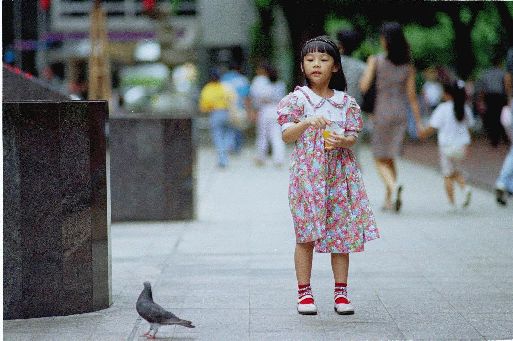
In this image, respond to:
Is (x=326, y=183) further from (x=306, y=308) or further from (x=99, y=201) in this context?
(x=99, y=201)

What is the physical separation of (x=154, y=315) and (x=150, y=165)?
5.38 meters

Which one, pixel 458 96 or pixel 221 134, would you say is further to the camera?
pixel 221 134

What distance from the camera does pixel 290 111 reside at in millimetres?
6020

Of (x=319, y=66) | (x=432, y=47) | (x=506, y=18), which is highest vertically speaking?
(x=432, y=47)

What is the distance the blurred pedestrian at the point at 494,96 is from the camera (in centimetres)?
2241

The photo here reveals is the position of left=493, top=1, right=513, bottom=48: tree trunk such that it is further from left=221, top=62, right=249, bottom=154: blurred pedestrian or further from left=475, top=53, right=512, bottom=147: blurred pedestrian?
left=221, top=62, right=249, bottom=154: blurred pedestrian

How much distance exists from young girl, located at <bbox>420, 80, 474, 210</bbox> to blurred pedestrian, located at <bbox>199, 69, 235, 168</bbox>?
7592 mm

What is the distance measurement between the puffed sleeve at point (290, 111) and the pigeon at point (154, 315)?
1.26 meters

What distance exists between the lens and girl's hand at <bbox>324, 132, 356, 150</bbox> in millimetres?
5848

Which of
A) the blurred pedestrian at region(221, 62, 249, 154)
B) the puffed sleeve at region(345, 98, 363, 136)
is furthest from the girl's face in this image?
the blurred pedestrian at region(221, 62, 249, 154)

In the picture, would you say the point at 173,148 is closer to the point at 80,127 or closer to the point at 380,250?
the point at 380,250

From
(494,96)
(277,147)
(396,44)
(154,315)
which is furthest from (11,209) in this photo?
(494,96)

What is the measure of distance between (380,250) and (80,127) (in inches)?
138

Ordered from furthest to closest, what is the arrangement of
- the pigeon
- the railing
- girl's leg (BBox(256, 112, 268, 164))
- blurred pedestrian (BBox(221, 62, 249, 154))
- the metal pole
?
the railing, the metal pole, blurred pedestrian (BBox(221, 62, 249, 154)), girl's leg (BBox(256, 112, 268, 164)), the pigeon
